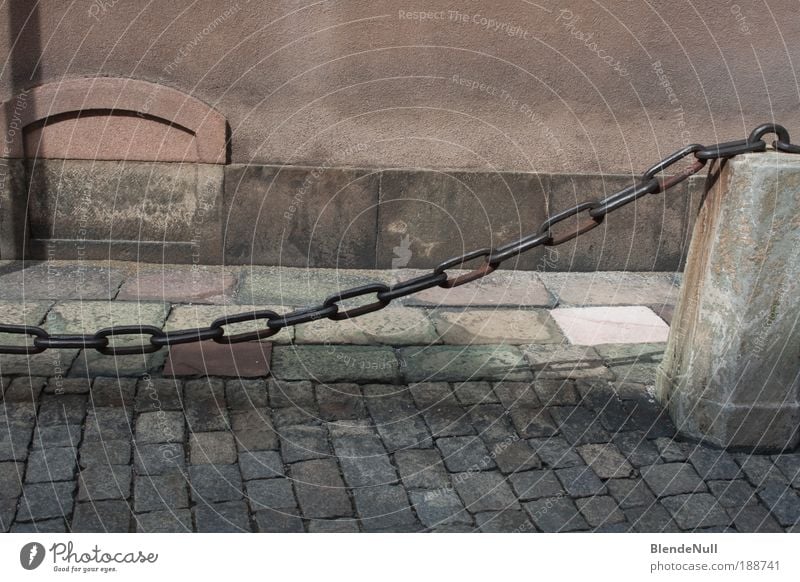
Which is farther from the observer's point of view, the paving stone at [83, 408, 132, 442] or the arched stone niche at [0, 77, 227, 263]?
the arched stone niche at [0, 77, 227, 263]

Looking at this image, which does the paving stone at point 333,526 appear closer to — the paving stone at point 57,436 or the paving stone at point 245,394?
the paving stone at point 245,394

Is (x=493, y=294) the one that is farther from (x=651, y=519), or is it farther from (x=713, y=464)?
(x=651, y=519)

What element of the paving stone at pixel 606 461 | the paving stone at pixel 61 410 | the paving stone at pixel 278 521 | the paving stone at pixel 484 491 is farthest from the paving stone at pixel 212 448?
the paving stone at pixel 606 461

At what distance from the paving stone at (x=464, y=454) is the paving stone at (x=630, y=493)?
434 mm

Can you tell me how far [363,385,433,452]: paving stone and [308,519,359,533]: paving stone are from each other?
521mm

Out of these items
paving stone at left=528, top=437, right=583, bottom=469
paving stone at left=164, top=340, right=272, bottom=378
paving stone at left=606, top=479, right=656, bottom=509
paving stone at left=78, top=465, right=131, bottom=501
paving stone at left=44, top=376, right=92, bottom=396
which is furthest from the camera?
paving stone at left=164, top=340, right=272, bottom=378

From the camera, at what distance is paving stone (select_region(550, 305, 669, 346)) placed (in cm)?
483

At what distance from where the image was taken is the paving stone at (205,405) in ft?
12.6

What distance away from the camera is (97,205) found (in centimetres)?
555

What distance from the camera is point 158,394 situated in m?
4.05

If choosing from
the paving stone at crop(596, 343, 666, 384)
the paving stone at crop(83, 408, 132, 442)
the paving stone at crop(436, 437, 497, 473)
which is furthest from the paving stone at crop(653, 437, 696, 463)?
the paving stone at crop(83, 408, 132, 442)

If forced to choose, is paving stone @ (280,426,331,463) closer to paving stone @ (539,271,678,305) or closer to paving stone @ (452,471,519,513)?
paving stone @ (452,471,519,513)

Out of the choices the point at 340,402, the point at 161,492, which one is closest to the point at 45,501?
the point at 161,492

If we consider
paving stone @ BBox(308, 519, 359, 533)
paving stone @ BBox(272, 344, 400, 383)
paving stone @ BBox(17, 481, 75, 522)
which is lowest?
paving stone @ BBox(308, 519, 359, 533)
